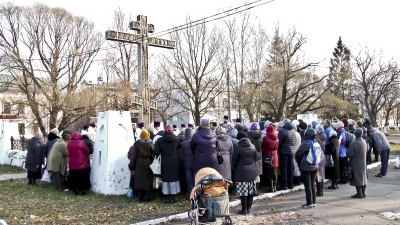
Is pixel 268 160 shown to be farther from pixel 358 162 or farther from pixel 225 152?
pixel 358 162

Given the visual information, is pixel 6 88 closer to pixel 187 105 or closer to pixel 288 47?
pixel 187 105

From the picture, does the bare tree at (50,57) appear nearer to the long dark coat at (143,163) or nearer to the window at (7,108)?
the window at (7,108)

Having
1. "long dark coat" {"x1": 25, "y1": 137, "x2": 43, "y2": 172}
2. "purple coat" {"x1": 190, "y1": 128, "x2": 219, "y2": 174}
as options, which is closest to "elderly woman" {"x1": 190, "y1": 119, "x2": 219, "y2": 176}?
"purple coat" {"x1": 190, "y1": 128, "x2": 219, "y2": 174}

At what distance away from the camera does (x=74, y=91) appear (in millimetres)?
33562

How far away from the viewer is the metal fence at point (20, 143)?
19141mm

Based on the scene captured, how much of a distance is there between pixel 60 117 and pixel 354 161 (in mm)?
30034

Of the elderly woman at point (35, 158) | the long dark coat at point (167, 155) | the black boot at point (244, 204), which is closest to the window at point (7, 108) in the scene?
the elderly woman at point (35, 158)

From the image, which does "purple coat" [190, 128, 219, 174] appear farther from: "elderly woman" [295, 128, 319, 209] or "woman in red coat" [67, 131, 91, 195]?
"woman in red coat" [67, 131, 91, 195]

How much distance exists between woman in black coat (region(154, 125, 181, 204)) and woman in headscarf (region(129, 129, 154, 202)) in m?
0.37

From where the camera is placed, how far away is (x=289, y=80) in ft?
95.1

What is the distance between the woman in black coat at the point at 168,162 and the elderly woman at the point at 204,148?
0.72 metres

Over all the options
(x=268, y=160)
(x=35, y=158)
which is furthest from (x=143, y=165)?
(x=35, y=158)

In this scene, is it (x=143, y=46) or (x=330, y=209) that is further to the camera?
(x=143, y=46)

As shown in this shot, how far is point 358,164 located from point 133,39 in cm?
1030
